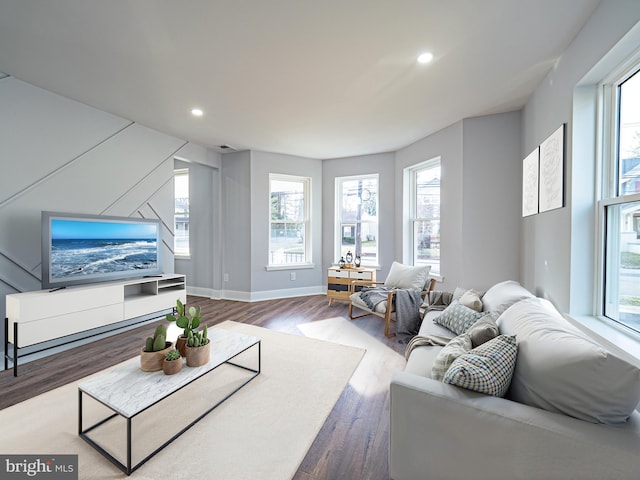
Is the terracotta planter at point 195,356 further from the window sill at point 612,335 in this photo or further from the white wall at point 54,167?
the window sill at point 612,335

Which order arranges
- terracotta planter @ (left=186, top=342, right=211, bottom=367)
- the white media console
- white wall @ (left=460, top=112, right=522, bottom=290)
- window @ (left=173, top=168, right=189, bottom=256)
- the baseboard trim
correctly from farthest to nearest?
window @ (left=173, top=168, right=189, bottom=256)
the baseboard trim
white wall @ (left=460, top=112, right=522, bottom=290)
the white media console
terracotta planter @ (left=186, top=342, right=211, bottom=367)

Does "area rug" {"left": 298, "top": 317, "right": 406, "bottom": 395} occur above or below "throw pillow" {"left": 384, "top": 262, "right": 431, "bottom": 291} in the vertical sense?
below

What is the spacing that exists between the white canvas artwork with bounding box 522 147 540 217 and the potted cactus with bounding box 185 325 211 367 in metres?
3.04

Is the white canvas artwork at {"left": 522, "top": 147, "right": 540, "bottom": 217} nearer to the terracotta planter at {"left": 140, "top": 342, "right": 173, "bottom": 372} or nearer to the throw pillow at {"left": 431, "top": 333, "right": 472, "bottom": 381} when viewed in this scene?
the throw pillow at {"left": 431, "top": 333, "right": 472, "bottom": 381}

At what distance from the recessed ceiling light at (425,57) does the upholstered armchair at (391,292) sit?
89.9 inches

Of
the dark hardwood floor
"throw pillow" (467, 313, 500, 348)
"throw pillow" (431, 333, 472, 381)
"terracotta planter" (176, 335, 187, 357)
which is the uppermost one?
"throw pillow" (467, 313, 500, 348)

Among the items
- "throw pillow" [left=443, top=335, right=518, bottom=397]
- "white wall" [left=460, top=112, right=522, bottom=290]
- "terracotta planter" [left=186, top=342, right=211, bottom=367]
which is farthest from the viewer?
"white wall" [left=460, top=112, right=522, bottom=290]

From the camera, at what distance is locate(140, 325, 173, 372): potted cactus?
169 centimetres

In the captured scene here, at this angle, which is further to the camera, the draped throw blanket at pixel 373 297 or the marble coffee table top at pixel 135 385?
the draped throw blanket at pixel 373 297

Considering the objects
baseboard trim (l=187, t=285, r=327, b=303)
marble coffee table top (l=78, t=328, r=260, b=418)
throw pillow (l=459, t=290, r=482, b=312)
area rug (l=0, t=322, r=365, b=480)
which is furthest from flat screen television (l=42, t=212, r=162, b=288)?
throw pillow (l=459, t=290, r=482, b=312)

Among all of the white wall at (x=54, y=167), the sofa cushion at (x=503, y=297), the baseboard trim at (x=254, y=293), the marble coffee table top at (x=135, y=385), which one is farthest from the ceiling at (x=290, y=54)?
the baseboard trim at (x=254, y=293)

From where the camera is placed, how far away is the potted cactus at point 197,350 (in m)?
1.77

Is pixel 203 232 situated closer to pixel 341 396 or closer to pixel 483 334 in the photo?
pixel 341 396

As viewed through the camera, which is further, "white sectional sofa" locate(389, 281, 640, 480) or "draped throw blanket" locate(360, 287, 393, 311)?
"draped throw blanket" locate(360, 287, 393, 311)
